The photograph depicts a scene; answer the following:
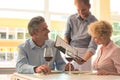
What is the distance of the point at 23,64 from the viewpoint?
243 centimetres

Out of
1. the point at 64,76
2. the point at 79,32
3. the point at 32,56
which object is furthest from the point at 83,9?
the point at 64,76

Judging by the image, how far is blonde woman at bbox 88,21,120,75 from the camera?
229 cm

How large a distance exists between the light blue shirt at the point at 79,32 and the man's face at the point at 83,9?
0.04 m

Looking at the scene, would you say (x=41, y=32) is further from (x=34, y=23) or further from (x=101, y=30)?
(x=101, y=30)

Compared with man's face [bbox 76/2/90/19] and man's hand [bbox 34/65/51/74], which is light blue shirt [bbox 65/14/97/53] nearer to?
man's face [bbox 76/2/90/19]

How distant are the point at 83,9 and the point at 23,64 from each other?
1.00 metres

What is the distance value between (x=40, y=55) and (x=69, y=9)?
122 inches

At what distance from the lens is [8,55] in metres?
5.01

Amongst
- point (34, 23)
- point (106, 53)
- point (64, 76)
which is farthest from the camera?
point (34, 23)

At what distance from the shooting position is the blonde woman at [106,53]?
2.29 m

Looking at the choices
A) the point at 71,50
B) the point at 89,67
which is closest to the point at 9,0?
the point at 89,67

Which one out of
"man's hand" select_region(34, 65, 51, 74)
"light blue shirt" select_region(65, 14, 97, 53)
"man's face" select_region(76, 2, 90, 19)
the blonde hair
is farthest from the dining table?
"man's face" select_region(76, 2, 90, 19)

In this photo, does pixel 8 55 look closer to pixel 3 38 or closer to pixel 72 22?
pixel 3 38

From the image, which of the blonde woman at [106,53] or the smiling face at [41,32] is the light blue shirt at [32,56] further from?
the blonde woman at [106,53]
